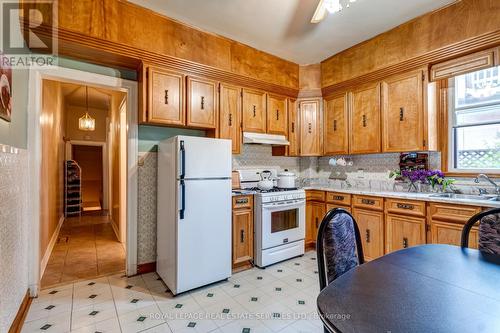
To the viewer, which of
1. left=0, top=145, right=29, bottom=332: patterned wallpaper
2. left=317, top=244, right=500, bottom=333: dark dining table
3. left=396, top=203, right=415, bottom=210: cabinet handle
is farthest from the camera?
left=396, top=203, right=415, bottom=210: cabinet handle

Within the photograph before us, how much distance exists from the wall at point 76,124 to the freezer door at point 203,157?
620 centimetres

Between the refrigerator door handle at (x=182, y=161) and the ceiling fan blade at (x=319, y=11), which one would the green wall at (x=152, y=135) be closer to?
the refrigerator door handle at (x=182, y=161)

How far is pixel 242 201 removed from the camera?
3129 mm

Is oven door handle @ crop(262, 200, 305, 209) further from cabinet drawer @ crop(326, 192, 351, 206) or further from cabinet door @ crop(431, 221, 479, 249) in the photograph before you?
cabinet door @ crop(431, 221, 479, 249)

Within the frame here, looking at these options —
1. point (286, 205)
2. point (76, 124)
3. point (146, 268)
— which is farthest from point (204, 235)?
point (76, 124)

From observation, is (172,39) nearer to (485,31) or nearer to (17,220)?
(17,220)

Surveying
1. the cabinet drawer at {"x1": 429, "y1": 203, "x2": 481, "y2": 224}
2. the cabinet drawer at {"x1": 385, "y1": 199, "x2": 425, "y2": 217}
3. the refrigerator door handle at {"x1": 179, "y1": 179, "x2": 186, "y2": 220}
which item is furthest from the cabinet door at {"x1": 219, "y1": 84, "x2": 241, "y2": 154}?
the cabinet drawer at {"x1": 429, "y1": 203, "x2": 481, "y2": 224}

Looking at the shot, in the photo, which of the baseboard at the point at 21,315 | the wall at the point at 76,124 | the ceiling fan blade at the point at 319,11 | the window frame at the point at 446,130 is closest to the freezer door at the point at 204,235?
the baseboard at the point at 21,315

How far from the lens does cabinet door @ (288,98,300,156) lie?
400 centimetres

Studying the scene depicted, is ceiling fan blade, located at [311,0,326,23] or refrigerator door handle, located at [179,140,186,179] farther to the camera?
refrigerator door handle, located at [179,140,186,179]

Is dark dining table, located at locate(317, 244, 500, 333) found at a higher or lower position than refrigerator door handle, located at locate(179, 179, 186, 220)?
lower

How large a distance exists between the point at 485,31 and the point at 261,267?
3457mm

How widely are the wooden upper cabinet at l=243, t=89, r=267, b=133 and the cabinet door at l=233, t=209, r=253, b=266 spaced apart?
46.7 inches

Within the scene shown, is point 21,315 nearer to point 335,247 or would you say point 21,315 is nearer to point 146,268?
point 146,268
